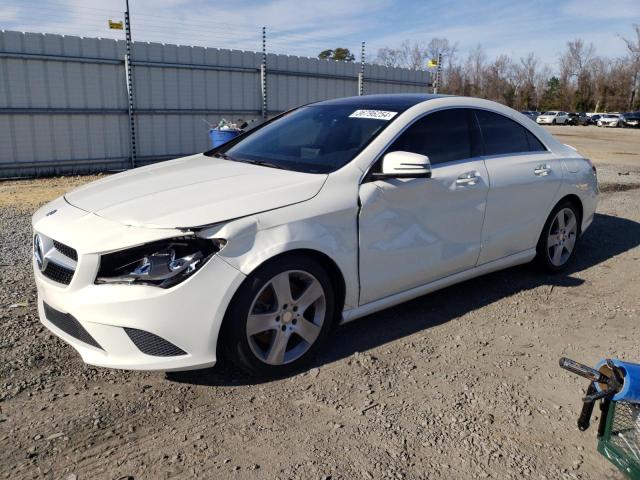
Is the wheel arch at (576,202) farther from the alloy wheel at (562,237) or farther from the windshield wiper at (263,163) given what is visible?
the windshield wiper at (263,163)

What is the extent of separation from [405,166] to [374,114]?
71 centimetres

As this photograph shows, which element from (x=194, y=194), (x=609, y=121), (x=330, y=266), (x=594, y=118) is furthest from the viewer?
(x=594, y=118)

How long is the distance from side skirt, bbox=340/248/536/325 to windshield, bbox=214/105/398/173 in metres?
0.91

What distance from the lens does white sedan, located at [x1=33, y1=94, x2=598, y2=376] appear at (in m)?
2.88

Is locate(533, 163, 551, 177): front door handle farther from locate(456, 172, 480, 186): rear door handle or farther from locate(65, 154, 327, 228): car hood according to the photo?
locate(65, 154, 327, 228): car hood

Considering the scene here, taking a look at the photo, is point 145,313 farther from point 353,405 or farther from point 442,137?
point 442,137

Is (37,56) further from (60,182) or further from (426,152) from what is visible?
(426,152)

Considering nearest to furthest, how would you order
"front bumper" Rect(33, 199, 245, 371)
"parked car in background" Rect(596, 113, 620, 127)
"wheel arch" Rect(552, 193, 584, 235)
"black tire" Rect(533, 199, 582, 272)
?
"front bumper" Rect(33, 199, 245, 371)
"black tire" Rect(533, 199, 582, 272)
"wheel arch" Rect(552, 193, 584, 235)
"parked car in background" Rect(596, 113, 620, 127)

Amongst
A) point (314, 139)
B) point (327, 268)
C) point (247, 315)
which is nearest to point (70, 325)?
point (247, 315)

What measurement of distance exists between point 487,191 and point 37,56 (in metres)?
9.44

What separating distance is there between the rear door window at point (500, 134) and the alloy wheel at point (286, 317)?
201cm

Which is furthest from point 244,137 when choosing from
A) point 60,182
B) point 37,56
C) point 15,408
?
point 37,56

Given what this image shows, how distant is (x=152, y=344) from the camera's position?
2910 millimetres

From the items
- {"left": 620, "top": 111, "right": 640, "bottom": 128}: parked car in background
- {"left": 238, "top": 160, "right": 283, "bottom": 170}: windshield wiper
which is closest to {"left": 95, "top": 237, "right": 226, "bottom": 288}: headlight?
{"left": 238, "top": 160, "right": 283, "bottom": 170}: windshield wiper
